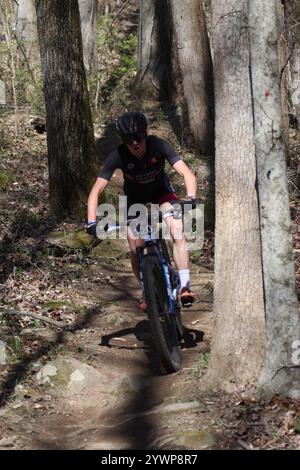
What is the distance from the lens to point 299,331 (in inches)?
208

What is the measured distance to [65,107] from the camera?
1096 centimetres

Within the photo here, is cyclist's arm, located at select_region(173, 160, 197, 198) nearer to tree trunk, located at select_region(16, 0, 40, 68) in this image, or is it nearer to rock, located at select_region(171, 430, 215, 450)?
rock, located at select_region(171, 430, 215, 450)

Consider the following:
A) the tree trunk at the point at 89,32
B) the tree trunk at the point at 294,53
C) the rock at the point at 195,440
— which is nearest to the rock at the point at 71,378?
the rock at the point at 195,440

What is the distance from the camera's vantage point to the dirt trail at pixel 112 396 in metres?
5.43

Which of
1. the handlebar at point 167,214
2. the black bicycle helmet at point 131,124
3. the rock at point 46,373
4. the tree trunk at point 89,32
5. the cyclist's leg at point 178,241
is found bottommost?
the rock at point 46,373

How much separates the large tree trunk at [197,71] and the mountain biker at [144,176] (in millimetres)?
8459

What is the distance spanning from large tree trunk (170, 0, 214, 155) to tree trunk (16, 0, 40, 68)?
486 centimetres

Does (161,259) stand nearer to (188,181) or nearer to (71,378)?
(188,181)

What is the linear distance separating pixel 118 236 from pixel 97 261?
93 cm

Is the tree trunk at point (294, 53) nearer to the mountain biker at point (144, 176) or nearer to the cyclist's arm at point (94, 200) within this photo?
the mountain biker at point (144, 176)

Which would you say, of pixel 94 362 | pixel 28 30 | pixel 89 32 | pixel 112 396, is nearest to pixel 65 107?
pixel 94 362

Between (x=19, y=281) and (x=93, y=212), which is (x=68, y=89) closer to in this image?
(x=19, y=281)

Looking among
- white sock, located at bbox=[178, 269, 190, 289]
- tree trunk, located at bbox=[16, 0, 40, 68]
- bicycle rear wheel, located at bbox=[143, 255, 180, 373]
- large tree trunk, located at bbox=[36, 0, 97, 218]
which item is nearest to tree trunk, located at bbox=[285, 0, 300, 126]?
large tree trunk, located at bbox=[36, 0, 97, 218]

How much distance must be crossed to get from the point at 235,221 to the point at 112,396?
2070 mm
